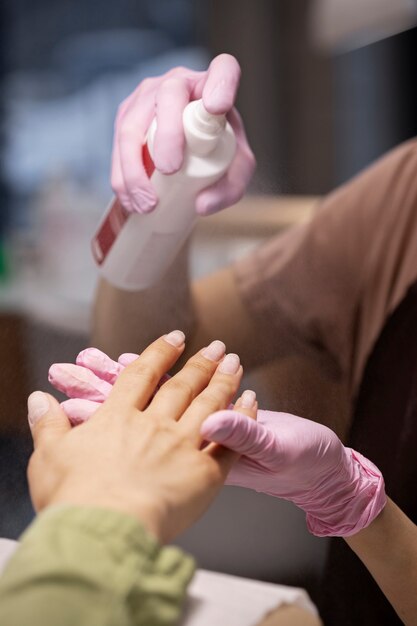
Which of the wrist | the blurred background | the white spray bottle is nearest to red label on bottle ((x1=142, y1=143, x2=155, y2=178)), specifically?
the white spray bottle

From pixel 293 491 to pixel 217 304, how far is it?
1.54 feet

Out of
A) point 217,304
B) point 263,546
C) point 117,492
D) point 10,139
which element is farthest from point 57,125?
point 117,492

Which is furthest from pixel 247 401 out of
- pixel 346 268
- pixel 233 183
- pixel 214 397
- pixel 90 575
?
pixel 346 268

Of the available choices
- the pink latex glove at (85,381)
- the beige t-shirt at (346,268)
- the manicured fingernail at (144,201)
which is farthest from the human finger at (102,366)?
the beige t-shirt at (346,268)

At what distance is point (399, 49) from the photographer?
1.46 meters

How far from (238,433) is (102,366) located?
20 centimetres

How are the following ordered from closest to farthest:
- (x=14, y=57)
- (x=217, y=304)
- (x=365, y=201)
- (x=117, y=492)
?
(x=117, y=492)
(x=217, y=304)
(x=365, y=201)
(x=14, y=57)

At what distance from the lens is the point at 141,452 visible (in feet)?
2.31

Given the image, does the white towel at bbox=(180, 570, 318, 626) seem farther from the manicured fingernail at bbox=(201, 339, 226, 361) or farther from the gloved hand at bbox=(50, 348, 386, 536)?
the manicured fingernail at bbox=(201, 339, 226, 361)

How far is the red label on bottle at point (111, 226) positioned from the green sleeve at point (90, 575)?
46 cm

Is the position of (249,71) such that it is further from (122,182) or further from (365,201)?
(122,182)

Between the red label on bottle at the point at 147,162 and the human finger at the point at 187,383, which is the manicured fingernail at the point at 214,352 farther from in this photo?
the red label on bottle at the point at 147,162

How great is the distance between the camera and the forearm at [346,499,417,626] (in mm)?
906

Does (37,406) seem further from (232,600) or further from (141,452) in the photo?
(232,600)
